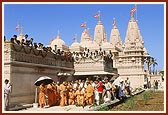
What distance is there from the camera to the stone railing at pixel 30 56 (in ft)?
50.8

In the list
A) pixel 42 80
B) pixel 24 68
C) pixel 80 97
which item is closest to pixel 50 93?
pixel 42 80

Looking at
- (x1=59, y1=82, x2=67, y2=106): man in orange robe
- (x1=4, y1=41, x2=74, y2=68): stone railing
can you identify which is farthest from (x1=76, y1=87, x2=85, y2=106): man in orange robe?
(x1=4, y1=41, x2=74, y2=68): stone railing

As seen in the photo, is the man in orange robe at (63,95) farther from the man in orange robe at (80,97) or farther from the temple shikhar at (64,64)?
the temple shikhar at (64,64)

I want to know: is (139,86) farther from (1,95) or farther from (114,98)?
(1,95)

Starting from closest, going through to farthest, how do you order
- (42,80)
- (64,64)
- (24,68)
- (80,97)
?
(42,80)
(24,68)
(80,97)
(64,64)

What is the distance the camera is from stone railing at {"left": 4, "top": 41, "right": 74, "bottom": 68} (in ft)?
50.8

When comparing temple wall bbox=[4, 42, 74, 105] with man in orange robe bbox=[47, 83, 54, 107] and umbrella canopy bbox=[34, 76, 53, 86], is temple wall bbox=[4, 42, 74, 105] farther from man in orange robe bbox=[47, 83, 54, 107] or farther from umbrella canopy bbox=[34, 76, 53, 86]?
man in orange robe bbox=[47, 83, 54, 107]

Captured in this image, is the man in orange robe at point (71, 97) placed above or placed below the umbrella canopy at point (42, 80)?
below

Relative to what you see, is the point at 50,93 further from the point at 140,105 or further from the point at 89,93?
the point at 140,105

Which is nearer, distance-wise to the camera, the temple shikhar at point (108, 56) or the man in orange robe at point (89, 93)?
the man in orange robe at point (89, 93)

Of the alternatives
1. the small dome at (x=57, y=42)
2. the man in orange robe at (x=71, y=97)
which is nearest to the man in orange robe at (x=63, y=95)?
the man in orange robe at (x=71, y=97)

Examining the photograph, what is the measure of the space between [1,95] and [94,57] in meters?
15.1

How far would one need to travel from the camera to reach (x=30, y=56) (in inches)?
682

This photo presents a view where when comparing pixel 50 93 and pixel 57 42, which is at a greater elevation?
pixel 57 42
